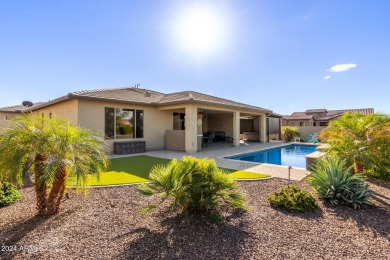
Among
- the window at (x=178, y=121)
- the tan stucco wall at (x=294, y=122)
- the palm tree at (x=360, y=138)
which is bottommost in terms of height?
the palm tree at (x=360, y=138)

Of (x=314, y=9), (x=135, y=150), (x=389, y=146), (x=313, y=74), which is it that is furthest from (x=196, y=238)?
(x=313, y=74)

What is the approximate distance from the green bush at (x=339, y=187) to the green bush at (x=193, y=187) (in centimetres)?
283

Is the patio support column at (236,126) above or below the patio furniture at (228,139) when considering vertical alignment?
above

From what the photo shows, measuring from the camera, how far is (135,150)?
14773mm

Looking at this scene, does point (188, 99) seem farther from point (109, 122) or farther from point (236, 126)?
point (236, 126)

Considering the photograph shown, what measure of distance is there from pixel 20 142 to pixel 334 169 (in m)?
7.54

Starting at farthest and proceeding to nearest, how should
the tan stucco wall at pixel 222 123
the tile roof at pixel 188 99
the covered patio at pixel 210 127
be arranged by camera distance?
the tan stucco wall at pixel 222 123 < the covered patio at pixel 210 127 < the tile roof at pixel 188 99

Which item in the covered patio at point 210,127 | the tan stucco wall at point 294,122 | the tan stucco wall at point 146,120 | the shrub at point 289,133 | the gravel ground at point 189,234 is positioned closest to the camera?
the gravel ground at point 189,234

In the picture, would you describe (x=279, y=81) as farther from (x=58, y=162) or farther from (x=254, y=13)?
(x=58, y=162)

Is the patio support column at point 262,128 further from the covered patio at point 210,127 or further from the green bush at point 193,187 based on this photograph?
the green bush at point 193,187

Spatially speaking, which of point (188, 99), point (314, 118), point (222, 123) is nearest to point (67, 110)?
point (188, 99)

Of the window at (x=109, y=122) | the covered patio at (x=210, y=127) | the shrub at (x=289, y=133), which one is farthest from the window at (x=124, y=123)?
the shrub at (x=289, y=133)

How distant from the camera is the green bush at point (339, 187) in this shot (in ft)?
16.8

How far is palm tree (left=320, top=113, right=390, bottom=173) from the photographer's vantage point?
7223 millimetres
